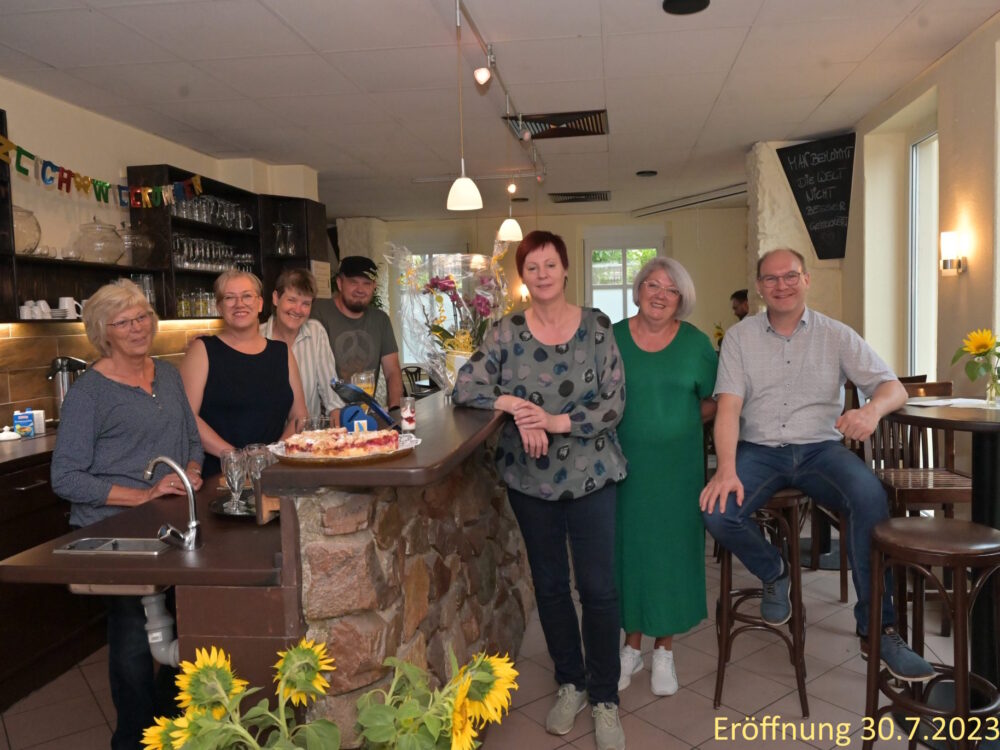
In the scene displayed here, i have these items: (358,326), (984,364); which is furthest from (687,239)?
(984,364)

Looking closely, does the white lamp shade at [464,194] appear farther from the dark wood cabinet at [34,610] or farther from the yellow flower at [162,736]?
the yellow flower at [162,736]

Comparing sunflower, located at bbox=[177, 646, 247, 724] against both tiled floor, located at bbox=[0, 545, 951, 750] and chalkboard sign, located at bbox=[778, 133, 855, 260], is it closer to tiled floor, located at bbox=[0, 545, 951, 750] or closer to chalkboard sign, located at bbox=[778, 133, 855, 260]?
tiled floor, located at bbox=[0, 545, 951, 750]

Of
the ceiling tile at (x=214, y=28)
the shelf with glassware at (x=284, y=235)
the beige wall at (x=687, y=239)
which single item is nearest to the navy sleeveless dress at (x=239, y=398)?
the ceiling tile at (x=214, y=28)

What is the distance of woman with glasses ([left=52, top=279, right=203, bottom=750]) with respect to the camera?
7.49 ft

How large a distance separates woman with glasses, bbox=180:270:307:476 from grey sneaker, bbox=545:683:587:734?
1353mm

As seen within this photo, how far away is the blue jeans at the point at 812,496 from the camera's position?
269 cm

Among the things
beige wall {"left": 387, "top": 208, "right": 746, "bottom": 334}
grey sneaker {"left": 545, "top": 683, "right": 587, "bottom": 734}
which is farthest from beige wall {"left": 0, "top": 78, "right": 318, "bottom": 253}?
beige wall {"left": 387, "top": 208, "right": 746, "bottom": 334}

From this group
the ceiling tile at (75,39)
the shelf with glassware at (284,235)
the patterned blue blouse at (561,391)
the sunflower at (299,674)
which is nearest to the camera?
the sunflower at (299,674)

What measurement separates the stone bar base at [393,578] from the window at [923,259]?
4447mm

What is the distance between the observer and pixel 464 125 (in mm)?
5969

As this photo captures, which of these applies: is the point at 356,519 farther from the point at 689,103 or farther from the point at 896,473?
the point at 689,103

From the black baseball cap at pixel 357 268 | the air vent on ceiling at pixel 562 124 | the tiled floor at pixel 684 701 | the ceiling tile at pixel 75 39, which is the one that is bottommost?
the tiled floor at pixel 684 701

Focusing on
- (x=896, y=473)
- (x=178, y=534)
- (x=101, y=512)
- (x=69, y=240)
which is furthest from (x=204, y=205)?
(x=896, y=473)

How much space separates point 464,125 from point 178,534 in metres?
4.67
